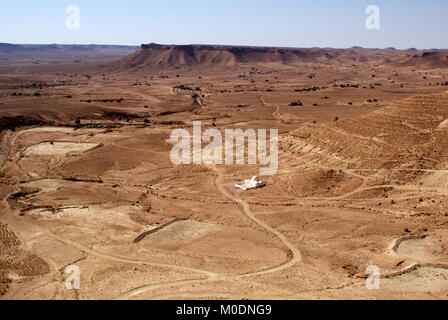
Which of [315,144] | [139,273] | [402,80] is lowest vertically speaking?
[139,273]

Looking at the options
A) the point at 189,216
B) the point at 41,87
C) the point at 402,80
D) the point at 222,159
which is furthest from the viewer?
the point at 402,80

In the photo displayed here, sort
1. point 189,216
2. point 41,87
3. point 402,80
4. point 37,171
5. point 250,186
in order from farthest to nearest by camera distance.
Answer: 1. point 402,80
2. point 41,87
3. point 37,171
4. point 250,186
5. point 189,216

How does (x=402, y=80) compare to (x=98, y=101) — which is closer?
(x=98, y=101)

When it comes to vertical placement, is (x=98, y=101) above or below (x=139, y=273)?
above

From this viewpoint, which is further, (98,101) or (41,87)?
(41,87)

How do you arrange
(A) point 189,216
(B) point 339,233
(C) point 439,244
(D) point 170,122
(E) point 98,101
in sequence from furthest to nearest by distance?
1. (E) point 98,101
2. (D) point 170,122
3. (A) point 189,216
4. (B) point 339,233
5. (C) point 439,244

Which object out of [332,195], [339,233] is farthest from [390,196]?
[339,233]

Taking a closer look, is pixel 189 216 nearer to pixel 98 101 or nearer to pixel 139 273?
pixel 139 273

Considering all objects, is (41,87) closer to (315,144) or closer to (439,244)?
(315,144)

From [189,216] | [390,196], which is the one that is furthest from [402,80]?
[189,216]
